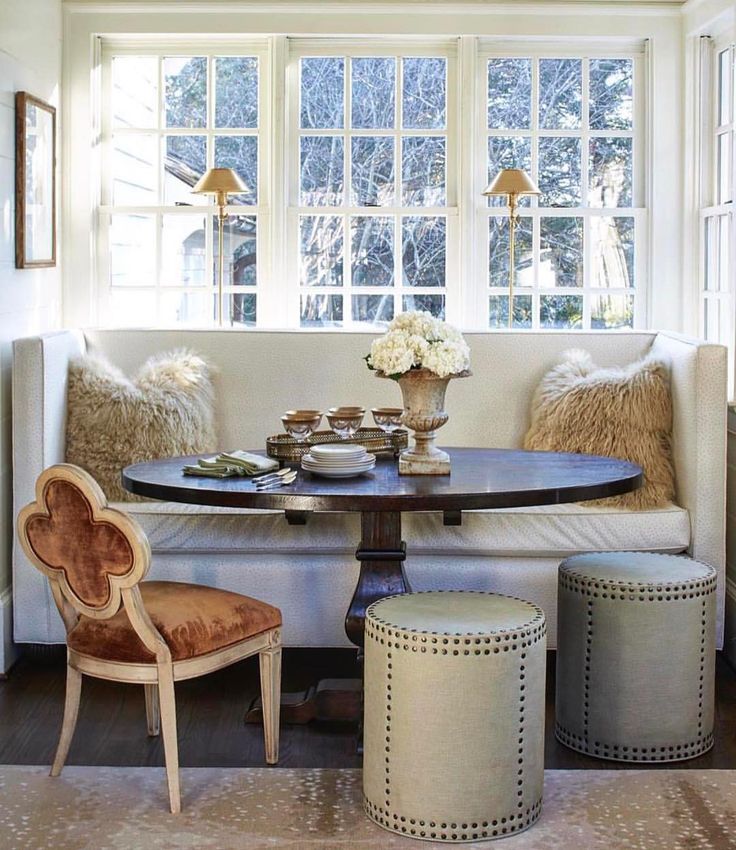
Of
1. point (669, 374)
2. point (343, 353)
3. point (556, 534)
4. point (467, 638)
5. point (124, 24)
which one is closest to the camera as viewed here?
point (467, 638)

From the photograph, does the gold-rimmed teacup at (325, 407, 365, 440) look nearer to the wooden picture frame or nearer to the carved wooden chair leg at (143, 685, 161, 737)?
the carved wooden chair leg at (143, 685, 161, 737)

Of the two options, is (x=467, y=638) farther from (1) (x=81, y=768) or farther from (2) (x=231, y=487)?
(1) (x=81, y=768)

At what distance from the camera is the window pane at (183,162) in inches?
207

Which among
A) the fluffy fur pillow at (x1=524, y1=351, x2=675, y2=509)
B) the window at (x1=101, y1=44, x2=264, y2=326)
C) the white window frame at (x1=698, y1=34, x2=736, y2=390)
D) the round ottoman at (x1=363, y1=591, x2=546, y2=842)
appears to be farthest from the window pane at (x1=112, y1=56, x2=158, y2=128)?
the round ottoman at (x1=363, y1=591, x2=546, y2=842)

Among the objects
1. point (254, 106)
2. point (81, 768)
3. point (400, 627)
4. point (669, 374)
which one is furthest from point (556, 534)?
point (254, 106)

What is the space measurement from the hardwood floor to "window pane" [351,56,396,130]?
2308mm

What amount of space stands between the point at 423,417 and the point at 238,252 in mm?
2207

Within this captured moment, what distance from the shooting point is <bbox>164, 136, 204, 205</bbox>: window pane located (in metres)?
5.25

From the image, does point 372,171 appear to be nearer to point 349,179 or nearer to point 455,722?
point 349,179

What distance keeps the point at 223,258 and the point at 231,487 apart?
7.60 feet

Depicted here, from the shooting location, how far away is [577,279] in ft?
17.4

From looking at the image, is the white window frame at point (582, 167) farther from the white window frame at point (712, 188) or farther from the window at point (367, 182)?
the white window frame at point (712, 188)

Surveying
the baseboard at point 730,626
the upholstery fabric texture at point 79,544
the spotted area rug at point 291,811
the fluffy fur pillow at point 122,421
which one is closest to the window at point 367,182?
the fluffy fur pillow at point 122,421

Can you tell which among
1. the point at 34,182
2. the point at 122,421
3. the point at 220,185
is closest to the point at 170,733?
the point at 122,421
